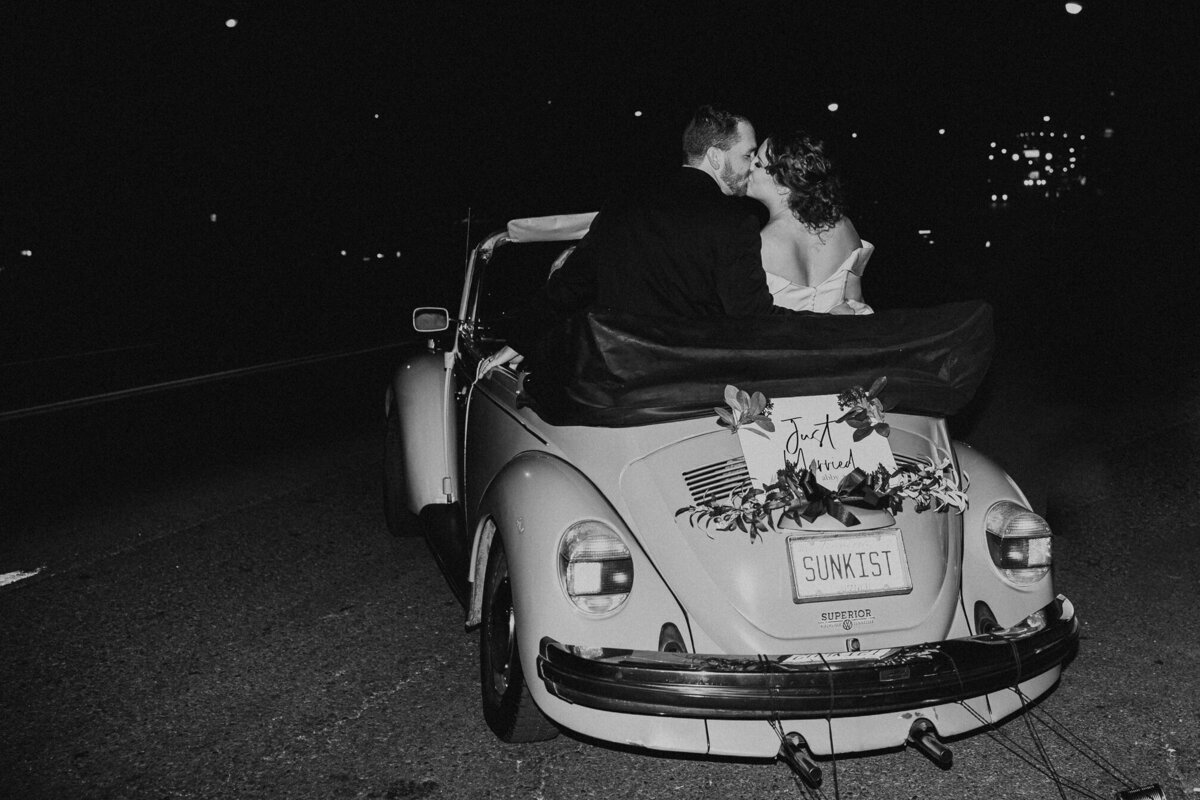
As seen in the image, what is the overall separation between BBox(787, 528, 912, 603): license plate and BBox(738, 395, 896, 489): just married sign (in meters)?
0.19

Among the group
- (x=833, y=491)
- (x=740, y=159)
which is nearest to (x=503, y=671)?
(x=833, y=491)

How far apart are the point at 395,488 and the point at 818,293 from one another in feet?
8.65

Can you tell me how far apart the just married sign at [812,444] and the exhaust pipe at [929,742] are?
71 centimetres

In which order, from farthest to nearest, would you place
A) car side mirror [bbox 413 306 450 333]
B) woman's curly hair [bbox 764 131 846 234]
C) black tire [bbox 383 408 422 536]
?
black tire [bbox 383 408 422 536]
car side mirror [bbox 413 306 450 333]
woman's curly hair [bbox 764 131 846 234]

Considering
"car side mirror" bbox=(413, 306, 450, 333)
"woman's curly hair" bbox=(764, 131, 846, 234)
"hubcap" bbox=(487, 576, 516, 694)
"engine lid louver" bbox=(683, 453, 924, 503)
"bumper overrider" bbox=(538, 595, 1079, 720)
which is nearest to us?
"bumper overrider" bbox=(538, 595, 1079, 720)

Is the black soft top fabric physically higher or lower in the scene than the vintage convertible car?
higher

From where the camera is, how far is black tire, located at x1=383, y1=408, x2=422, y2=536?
17.8 feet

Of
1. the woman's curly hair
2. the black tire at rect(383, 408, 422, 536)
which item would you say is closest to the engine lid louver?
the woman's curly hair

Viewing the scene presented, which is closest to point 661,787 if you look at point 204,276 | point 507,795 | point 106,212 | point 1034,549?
point 507,795

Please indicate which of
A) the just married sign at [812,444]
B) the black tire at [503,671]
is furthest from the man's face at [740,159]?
the black tire at [503,671]

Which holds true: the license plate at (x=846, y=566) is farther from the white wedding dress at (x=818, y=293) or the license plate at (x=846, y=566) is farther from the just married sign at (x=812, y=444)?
the white wedding dress at (x=818, y=293)

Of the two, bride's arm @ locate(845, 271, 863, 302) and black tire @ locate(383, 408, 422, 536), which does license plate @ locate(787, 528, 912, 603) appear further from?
black tire @ locate(383, 408, 422, 536)

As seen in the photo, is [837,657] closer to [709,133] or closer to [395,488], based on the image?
[709,133]

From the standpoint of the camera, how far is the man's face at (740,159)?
12.2ft
